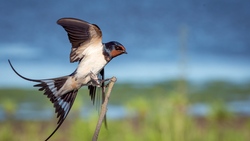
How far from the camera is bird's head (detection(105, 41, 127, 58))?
5.81ft

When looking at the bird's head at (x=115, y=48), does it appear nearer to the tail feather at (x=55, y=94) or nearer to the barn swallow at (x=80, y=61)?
the barn swallow at (x=80, y=61)

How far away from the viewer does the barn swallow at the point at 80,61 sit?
1744 mm

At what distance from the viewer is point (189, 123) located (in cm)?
420

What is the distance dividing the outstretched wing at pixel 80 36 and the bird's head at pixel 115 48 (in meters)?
0.05

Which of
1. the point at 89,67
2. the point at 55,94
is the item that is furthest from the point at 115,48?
the point at 55,94

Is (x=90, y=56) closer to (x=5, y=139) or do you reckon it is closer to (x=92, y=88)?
(x=92, y=88)

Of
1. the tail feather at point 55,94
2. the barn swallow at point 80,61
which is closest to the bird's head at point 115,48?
the barn swallow at point 80,61

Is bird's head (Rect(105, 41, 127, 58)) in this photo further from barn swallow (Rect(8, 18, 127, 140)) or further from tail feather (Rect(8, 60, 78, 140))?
tail feather (Rect(8, 60, 78, 140))

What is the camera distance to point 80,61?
1.83m

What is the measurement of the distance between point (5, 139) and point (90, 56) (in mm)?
3365

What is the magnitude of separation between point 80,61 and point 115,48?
12 cm

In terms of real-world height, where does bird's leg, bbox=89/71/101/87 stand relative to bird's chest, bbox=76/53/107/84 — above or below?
below

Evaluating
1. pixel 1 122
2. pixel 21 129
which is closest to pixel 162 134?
pixel 1 122

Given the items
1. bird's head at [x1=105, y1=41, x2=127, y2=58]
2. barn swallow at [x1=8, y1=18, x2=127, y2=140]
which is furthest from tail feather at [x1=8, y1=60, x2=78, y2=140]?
bird's head at [x1=105, y1=41, x2=127, y2=58]
